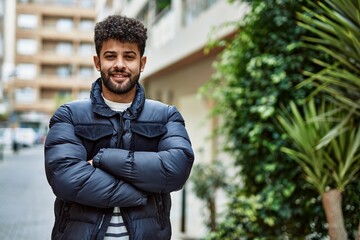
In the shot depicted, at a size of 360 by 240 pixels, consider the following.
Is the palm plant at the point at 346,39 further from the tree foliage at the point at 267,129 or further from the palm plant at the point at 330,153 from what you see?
the tree foliage at the point at 267,129

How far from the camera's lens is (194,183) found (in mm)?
5938

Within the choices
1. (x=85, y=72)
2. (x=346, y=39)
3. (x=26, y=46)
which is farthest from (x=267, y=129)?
(x=26, y=46)

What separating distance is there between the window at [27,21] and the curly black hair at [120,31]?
183 feet

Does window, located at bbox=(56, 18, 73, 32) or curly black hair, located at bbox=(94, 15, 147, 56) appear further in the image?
window, located at bbox=(56, 18, 73, 32)

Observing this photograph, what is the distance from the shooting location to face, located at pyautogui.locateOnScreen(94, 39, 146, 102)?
80.8 inches

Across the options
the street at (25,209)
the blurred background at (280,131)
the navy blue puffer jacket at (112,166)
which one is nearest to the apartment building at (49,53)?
the street at (25,209)

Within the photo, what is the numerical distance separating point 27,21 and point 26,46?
2.74 m

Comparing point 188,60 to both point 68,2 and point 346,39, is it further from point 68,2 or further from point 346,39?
point 68,2

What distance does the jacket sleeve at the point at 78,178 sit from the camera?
1952 mm

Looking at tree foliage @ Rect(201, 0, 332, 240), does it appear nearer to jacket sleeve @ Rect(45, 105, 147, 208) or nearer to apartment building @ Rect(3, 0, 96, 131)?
jacket sleeve @ Rect(45, 105, 147, 208)

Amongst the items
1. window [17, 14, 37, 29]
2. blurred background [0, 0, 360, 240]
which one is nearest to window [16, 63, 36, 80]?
window [17, 14, 37, 29]

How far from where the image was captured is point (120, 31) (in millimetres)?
2035

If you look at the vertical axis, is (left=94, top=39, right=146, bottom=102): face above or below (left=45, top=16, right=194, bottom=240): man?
above

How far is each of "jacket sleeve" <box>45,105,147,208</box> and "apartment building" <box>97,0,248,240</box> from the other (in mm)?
4839
